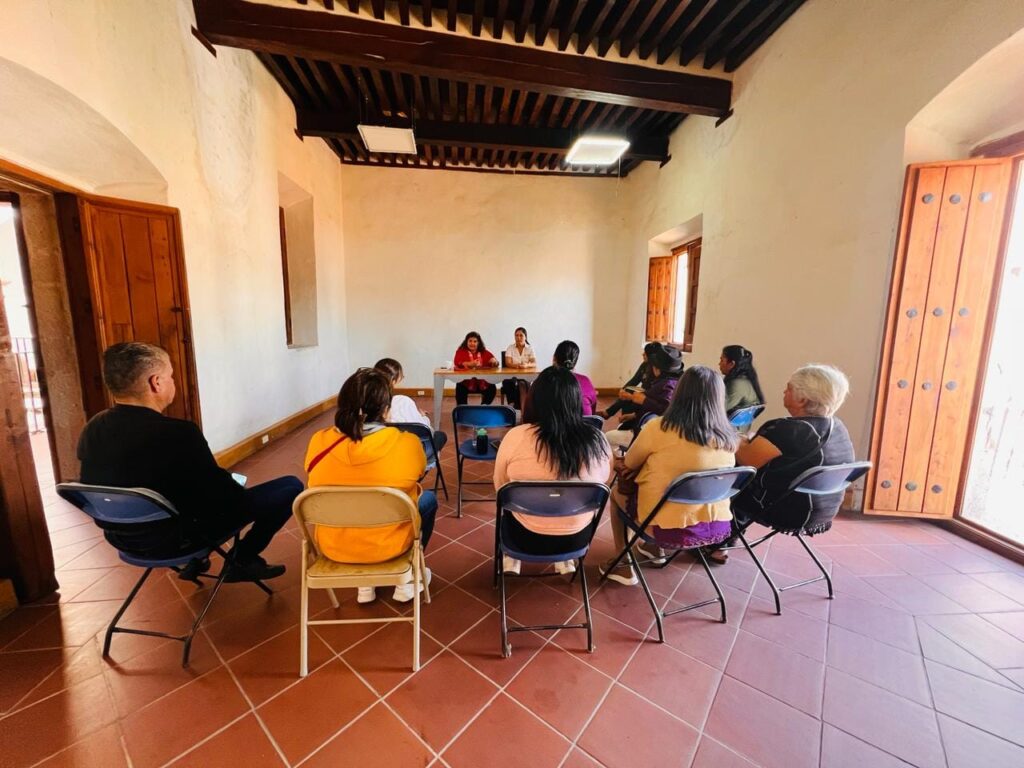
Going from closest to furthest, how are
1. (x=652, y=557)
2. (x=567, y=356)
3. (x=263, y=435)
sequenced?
(x=652, y=557) < (x=567, y=356) < (x=263, y=435)

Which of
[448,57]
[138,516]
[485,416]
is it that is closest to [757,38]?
[448,57]

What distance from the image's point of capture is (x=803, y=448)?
1860 millimetres

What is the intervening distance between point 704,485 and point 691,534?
0.92 ft

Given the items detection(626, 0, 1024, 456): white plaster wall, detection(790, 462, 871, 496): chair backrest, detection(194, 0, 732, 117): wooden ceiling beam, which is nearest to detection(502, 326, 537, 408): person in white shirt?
detection(626, 0, 1024, 456): white plaster wall

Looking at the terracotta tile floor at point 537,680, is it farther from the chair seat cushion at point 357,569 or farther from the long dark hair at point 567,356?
the long dark hair at point 567,356

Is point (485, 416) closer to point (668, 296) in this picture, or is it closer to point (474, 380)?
point (474, 380)

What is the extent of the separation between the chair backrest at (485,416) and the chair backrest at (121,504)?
177cm

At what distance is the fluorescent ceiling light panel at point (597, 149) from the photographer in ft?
14.0

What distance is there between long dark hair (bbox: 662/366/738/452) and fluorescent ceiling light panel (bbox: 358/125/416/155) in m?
4.11

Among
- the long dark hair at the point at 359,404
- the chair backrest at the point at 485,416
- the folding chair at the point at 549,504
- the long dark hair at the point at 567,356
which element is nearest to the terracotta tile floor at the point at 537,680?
the folding chair at the point at 549,504

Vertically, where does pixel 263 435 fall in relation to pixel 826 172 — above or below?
below

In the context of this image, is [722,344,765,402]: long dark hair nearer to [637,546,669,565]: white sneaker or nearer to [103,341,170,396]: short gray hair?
[637,546,669,565]: white sneaker

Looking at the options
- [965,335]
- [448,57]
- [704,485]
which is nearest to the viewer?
[704,485]

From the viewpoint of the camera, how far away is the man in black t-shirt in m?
1.50
